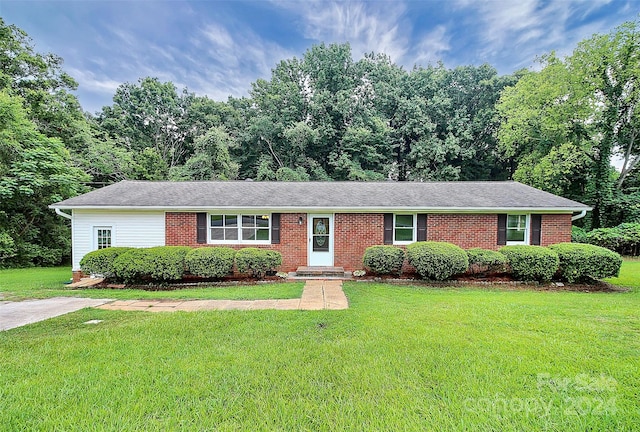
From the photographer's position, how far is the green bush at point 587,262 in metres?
8.37

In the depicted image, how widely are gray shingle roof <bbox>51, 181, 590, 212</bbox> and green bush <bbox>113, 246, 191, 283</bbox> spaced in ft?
5.90

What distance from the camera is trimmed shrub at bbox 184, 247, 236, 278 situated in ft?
28.2

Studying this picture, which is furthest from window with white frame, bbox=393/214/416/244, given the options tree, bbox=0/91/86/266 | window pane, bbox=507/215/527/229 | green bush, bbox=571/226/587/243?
tree, bbox=0/91/86/266

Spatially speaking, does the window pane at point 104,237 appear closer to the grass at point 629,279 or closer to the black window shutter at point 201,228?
the black window shutter at point 201,228

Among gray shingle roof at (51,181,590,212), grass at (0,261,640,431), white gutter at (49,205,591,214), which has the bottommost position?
grass at (0,261,640,431)

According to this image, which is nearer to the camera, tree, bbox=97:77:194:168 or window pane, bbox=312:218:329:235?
window pane, bbox=312:218:329:235

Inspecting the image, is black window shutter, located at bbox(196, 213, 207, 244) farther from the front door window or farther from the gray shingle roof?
the front door window

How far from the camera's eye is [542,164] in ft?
59.1

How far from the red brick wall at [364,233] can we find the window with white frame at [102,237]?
2.14 meters

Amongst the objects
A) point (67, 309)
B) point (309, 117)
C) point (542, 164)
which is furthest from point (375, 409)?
point (309, 117)

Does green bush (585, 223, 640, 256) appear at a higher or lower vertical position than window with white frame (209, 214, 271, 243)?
lower

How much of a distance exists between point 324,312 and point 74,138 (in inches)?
808

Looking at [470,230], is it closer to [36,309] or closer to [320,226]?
[320,226]

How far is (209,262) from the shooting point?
8.66m
